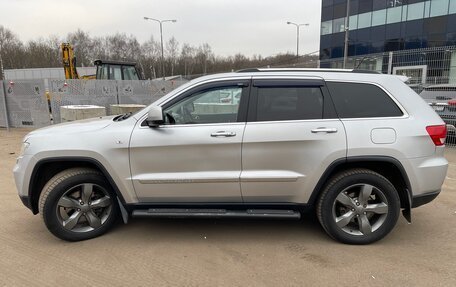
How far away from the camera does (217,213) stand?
12.6ft

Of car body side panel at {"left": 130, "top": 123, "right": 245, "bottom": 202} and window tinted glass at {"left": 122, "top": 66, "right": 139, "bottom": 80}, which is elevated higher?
window tinted glass at {"left": 122, "top": 66, "right": 139, "bottom": 80}

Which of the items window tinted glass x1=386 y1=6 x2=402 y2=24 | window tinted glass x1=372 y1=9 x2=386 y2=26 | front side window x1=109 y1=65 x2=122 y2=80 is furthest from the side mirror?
window tinted glass x1=372 y1=9 x2=386 y2=26

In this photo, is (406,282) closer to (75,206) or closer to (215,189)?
(215,189)

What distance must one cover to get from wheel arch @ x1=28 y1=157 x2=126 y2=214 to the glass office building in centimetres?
3379

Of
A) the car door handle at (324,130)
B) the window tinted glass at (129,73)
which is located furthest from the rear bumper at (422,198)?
the window tinted glass at (129,73)

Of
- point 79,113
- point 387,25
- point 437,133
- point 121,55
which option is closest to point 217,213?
point 437,133

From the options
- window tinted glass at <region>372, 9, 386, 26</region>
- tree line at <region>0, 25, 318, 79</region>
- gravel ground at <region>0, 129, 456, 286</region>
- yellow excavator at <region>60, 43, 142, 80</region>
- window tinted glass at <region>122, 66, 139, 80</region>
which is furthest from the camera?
tree line at <region>0, 25, 318, 79</region>

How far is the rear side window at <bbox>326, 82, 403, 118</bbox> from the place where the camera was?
149 inches

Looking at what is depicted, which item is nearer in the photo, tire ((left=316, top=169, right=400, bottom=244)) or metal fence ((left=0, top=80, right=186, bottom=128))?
tire ((left=316, top=169, right=400, bottom=244))

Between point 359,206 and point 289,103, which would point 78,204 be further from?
point 359,206

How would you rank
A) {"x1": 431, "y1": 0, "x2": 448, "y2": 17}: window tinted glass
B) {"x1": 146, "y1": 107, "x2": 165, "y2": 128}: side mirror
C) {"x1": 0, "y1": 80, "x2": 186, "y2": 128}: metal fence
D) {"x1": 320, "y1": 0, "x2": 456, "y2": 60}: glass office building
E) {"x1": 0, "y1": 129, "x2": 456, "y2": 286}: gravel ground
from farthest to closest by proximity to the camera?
1. {"x1": 320, "y1": 0, "x2": 456, "y2": 60}: glass office building
2. {"x1": 431, "y1": 0, "x2": 448, "y2": 17}: window tinted glass
3. {"x1": 0, "y1": 80, "x2": 186, "y2": 128}: metal fence
4. {"x1": 146, "y1": 107, "x2": 165, "y2": 128}: side mirror
5. {"x1": 0, "y1": 129, "x2": 456, "y2": 286}: gravel ground

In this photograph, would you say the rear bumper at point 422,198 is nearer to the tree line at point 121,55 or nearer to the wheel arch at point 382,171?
the wheel arch at point 382,171

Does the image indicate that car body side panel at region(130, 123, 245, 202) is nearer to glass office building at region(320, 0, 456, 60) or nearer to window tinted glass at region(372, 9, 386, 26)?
glass office building at region(320, 0, 456, 60)

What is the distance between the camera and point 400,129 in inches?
145
